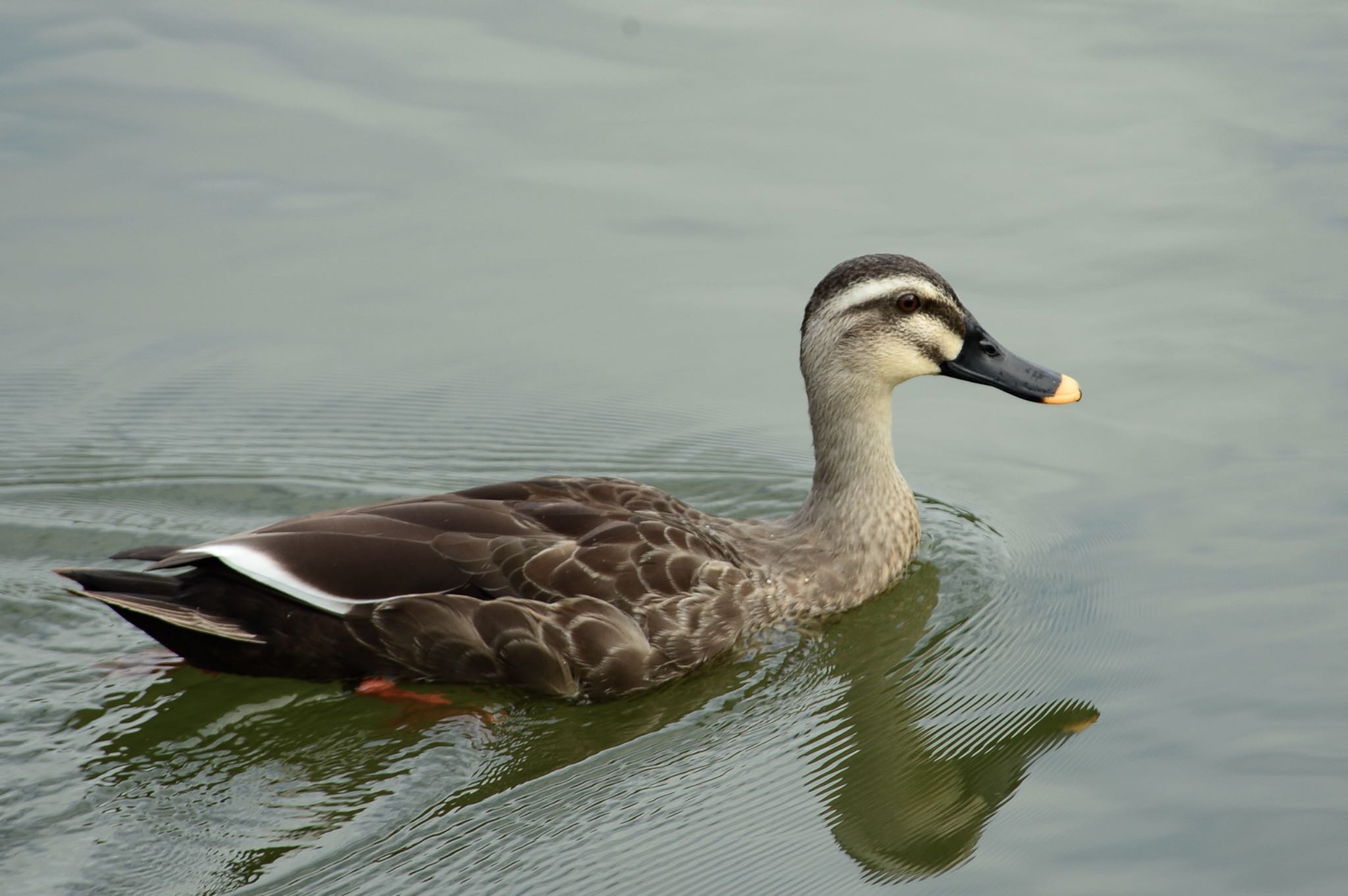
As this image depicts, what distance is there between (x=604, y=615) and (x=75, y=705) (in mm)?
2284

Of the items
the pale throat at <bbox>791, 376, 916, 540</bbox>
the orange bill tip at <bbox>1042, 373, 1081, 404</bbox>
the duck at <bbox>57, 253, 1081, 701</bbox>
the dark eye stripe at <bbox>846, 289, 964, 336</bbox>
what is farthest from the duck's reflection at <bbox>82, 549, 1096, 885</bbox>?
the dark eye stripe at <bbox>846, 289, 964, 336</bbox>

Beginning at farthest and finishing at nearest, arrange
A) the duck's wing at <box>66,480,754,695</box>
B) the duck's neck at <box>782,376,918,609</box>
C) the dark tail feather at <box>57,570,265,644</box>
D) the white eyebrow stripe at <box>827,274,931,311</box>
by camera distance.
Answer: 1. the duck's neck at <box>782,376,918,609</box>
2. the white eyebrow stripe at <box>827,274,931,311</box>
3. the duck's wing at <box>66,480,754,695</box>
4. the dark tail feather at <box>57,570,265,644</box>

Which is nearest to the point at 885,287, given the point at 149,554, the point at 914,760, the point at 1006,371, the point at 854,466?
the point at 1006,371

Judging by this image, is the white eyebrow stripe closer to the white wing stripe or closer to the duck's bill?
the duck's bill

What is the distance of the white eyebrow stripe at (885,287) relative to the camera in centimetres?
818

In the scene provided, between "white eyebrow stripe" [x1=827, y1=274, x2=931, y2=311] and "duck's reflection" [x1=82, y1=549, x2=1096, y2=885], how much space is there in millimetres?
1736

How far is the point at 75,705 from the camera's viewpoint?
281 inches

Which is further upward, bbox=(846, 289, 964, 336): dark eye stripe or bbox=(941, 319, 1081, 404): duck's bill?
bbox=(846, 289, 964, 336): dark eye stripe

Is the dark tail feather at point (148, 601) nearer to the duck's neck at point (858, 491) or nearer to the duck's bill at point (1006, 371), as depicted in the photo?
the duck's neck at point (858, 491)

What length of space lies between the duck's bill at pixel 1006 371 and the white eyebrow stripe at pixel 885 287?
35cm

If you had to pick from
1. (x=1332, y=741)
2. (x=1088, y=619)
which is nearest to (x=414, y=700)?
(x=1088, y=619)

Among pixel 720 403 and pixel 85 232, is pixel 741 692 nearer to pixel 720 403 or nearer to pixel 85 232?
pixel 720 403

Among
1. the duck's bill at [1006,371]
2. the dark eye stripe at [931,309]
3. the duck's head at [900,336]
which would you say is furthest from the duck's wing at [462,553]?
the duck's bill at [1006,371]

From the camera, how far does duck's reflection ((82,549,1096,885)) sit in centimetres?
630
